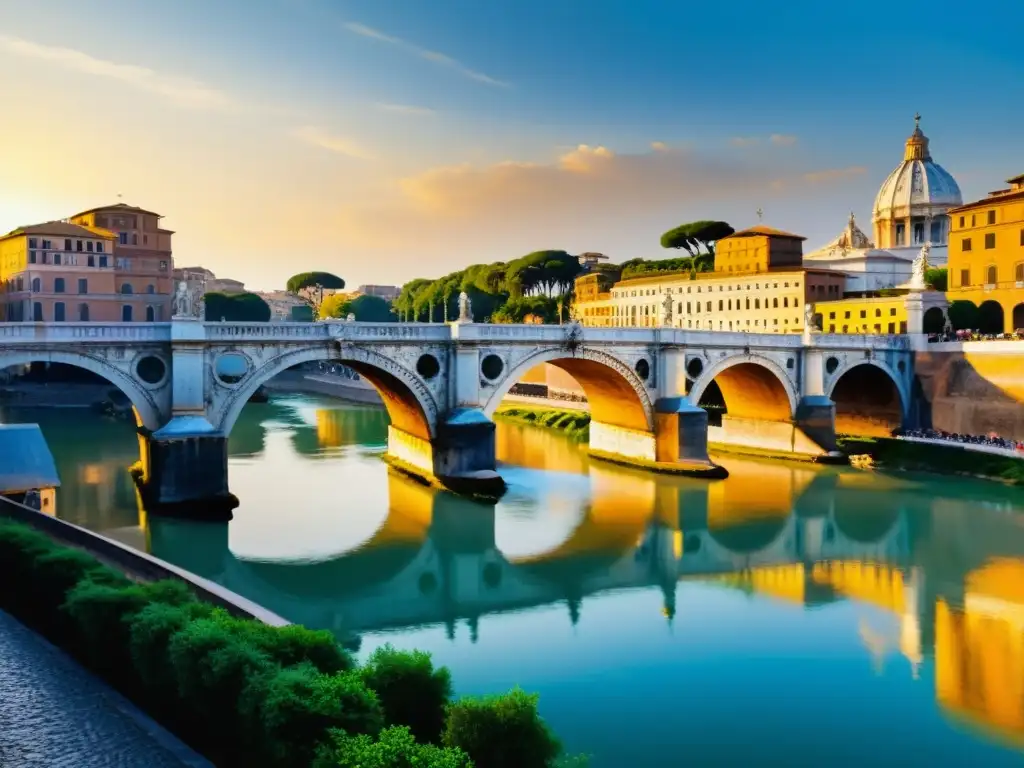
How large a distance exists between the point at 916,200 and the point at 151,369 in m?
73.9

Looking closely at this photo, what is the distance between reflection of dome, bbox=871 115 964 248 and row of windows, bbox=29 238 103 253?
221ft

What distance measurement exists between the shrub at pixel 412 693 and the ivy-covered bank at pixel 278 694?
0.04ft

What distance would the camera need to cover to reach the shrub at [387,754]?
7.87 meters

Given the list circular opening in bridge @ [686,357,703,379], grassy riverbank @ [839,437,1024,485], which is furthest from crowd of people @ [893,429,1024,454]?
circular opening in bridge @ [686,357,703,379]

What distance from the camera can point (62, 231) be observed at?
50625 mm

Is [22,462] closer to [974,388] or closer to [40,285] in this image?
[40,285]

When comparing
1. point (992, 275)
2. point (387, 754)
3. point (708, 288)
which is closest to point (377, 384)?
point (387, 754)

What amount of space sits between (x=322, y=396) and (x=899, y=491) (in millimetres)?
45985

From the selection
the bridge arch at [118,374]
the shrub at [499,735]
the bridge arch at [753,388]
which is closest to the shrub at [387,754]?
the shrub at [499,735]

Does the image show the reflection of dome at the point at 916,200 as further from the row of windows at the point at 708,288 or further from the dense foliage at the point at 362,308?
the dense foliage at the point at 362,308

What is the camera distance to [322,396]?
6794 cm

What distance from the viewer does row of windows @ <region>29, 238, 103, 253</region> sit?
4931 centimetres

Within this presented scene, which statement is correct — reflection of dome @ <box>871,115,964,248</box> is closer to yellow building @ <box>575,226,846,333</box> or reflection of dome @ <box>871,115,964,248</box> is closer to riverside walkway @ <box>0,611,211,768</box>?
yellow building @ <box>575,226,846,333</box>

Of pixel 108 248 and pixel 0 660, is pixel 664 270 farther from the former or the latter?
pixel 0 660
